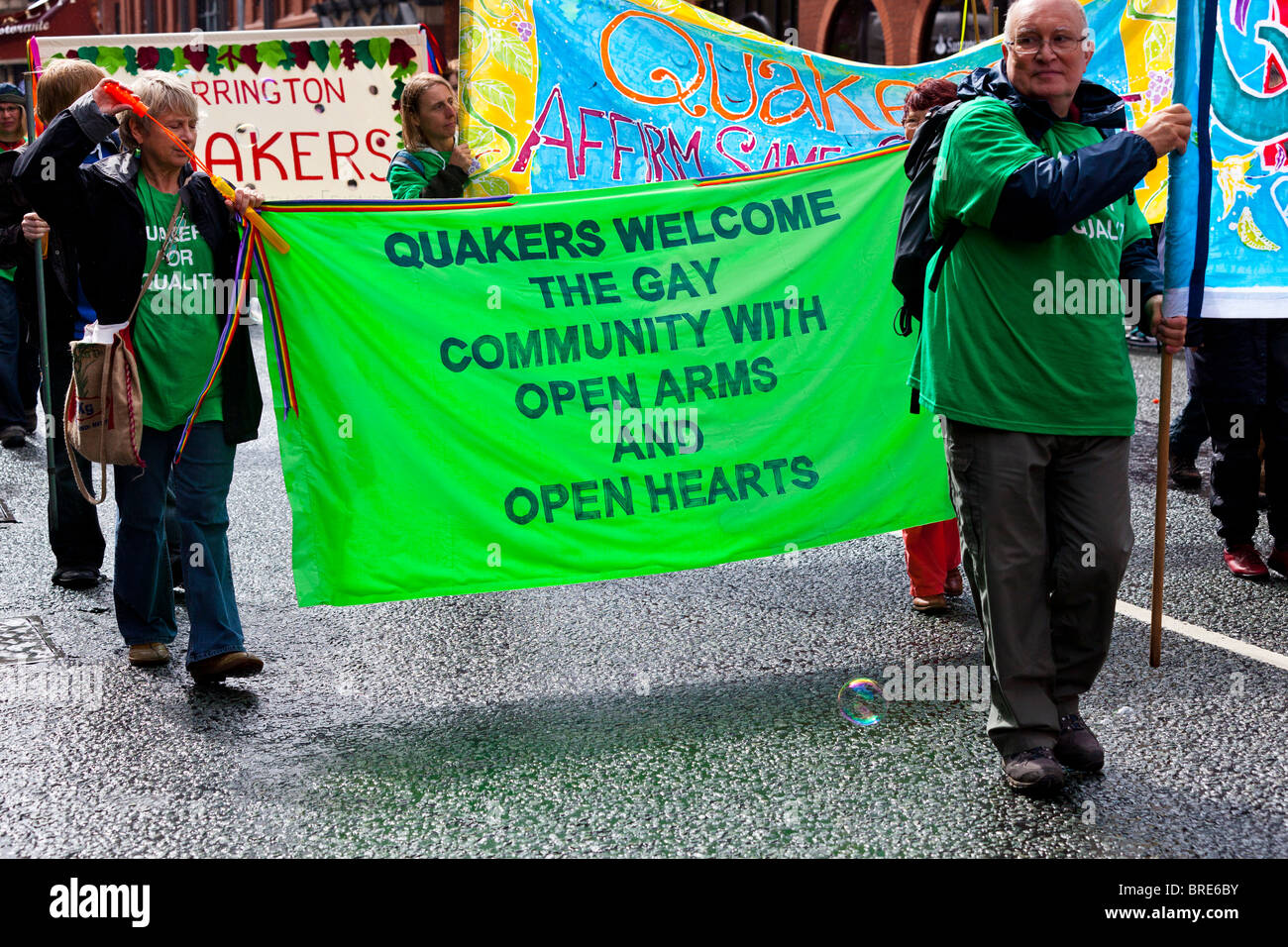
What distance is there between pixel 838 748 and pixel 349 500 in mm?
1714

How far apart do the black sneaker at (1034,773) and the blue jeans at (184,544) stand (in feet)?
8.01

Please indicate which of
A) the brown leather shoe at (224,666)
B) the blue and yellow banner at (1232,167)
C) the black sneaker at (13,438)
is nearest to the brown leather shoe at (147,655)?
the brown leather shoe at (224,666)

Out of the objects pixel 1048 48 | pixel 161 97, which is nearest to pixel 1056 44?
pixel 1048 48

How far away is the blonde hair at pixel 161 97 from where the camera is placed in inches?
179

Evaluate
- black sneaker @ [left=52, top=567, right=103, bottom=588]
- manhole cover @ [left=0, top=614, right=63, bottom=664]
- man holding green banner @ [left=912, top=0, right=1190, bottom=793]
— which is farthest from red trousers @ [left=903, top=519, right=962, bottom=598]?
black sneaker @ [left=52, top=567, right=103, bottom=588]

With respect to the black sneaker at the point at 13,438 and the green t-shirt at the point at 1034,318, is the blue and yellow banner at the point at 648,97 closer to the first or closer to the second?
the green t-shirt at the point at 1034,318

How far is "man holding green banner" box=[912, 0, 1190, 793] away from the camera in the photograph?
3.59 m

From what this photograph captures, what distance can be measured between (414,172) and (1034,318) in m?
2.96

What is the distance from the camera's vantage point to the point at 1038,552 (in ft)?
12.3

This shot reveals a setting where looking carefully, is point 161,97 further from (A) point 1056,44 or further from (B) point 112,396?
(A) point 1056,44

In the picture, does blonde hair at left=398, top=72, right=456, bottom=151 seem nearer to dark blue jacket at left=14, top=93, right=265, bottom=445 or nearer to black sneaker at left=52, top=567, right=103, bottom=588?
dark blue jacket at left=14, top=93, right=265, bottom=445

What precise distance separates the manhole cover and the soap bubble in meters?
2.67

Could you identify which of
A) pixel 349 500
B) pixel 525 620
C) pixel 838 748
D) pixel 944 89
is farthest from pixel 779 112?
pixel 838 748
